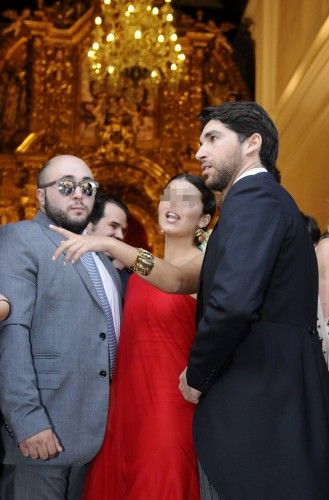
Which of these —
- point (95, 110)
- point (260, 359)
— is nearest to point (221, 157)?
point (260, 359)

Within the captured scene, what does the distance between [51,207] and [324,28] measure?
17.5ft

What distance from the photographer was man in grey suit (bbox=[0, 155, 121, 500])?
8.70ft

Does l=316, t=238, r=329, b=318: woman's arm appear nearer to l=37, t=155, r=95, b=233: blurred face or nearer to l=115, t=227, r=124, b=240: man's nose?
l=37, t=155, r=95, b=233: blurred face

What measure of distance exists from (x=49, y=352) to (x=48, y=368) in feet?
0.20

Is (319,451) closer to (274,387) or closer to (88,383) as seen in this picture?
(274,387)

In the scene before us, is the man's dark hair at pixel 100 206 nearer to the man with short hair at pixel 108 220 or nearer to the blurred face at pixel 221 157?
the man with short hair at pixel 108 220

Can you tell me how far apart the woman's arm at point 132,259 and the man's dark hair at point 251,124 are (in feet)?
1.79

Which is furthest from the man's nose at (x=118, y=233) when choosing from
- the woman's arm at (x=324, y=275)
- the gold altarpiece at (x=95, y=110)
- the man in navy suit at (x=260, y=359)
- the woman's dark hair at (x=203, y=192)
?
the gold altarpiece at (x=95, y=110)

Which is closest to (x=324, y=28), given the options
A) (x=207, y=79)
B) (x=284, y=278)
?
(x=207, y=79)

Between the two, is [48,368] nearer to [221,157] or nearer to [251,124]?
[221,157]

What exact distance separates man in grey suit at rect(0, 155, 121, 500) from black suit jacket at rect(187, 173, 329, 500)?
601mm

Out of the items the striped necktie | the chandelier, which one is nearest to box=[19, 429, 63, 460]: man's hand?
the striped necktie

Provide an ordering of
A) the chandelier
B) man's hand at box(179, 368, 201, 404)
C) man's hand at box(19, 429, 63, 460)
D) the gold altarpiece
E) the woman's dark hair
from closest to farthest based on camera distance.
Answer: man's hand at box(179, 368, 201, 404) → man's hand at box(19, 429, 63, 460) → the woman's dark hair → the chandelier → the gold altarpiece

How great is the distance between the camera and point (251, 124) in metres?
2.49
